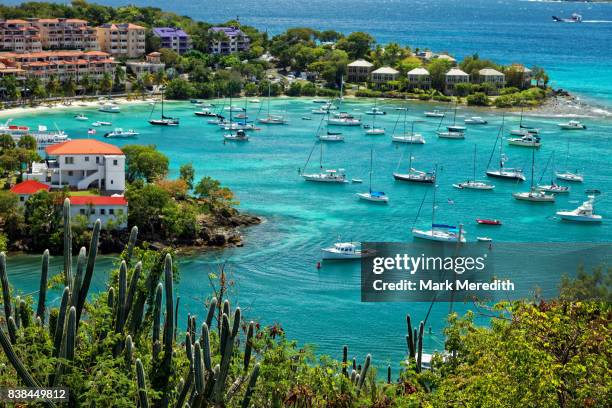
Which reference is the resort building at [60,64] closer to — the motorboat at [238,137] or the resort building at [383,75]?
the motorboat at [238,137]

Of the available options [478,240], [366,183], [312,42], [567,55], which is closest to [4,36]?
[312,42]

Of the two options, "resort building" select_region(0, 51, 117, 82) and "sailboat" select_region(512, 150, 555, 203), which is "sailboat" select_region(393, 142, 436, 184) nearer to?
"sailboat" select_region(512, 150, 555, 203)

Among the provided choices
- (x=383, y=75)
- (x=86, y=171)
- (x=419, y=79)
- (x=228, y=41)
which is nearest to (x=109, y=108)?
(x=383, y=75)

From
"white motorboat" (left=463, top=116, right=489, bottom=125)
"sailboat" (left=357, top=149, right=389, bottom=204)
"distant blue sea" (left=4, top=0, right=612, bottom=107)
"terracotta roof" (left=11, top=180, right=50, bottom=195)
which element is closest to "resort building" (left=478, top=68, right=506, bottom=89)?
"distant blue sea" (left=4, top=0, right=612, bottom=107)

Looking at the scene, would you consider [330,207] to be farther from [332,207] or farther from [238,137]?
[238,137]

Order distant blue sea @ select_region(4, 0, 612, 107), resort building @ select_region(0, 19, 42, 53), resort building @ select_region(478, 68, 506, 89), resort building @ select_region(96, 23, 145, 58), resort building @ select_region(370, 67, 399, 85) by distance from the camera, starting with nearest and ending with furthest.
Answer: resort building @ select_region(0, 19, 42, 53) → resort building @ select_region(478, 68, 506, 89) → resort building @ select_region(370, 67, 399, 85) → resort building @ select_region(96, 23, 145, 58) → distant blue sea @ select_region(4, 0, 612, 107)

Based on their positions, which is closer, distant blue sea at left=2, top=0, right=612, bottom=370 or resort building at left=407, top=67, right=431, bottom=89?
distant blue sea at left=2, top=0, right=612, bottom=370

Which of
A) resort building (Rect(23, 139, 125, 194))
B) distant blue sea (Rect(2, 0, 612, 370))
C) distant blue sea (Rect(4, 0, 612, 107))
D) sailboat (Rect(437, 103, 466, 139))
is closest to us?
distant blue sea (Rect(2, 0, 612, 370))
